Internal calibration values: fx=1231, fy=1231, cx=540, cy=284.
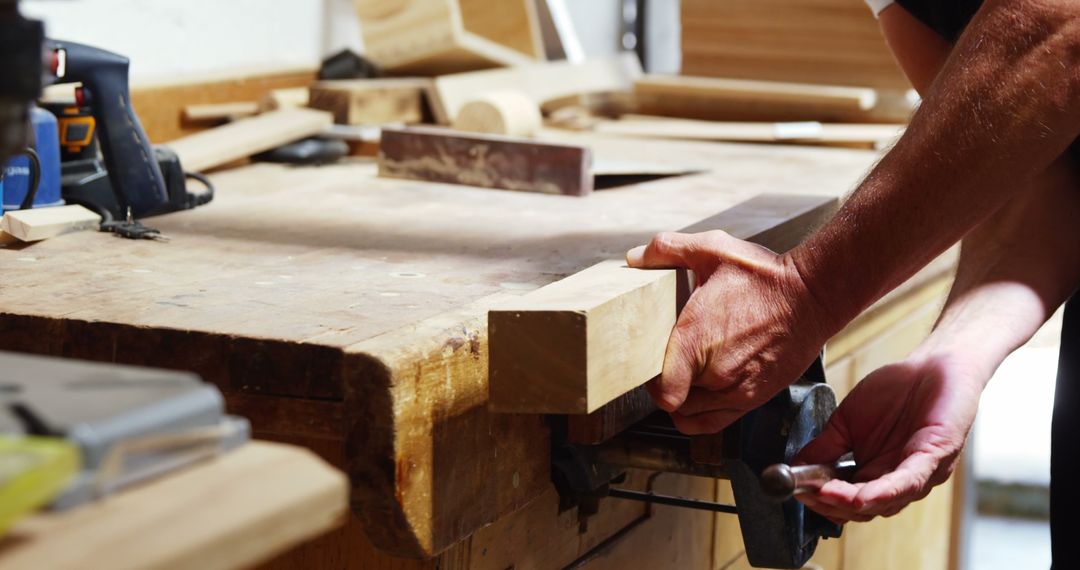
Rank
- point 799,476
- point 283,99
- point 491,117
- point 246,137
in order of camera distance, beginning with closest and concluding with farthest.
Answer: point 799,476
point 246,137
point 491,117
point 283,99

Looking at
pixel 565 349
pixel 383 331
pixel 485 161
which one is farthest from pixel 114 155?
pixel 565 349

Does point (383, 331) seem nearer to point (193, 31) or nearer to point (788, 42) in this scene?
point (193, 31)

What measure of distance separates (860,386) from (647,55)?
109 inches

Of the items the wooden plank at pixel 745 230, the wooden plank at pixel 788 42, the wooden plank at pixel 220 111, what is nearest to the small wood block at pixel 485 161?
the wooden plank at pixel 745 230

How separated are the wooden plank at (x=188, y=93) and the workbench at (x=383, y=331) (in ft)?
1.12

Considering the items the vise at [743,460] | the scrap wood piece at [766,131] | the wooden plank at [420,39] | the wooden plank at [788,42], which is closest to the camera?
Answer: the vise at [743,460]

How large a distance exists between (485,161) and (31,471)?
4.03ft

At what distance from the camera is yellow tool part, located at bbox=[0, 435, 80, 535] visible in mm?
443

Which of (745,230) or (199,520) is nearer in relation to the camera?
(199,520)

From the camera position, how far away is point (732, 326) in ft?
3.16

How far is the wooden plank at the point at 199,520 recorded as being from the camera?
44 centimetres

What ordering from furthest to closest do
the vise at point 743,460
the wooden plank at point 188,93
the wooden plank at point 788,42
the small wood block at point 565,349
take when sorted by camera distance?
the wooden plank at point 788,42
the wooden plank at point 188,93
the vise at point 743,460
the small wood block at point 565,349

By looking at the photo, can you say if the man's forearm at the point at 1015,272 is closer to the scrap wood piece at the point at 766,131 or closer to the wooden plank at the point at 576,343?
the wooden plank at the point at 576,343

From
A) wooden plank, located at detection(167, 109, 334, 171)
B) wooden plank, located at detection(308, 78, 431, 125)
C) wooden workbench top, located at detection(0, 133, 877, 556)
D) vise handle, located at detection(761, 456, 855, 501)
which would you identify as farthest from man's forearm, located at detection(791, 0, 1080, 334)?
wooden plank, located at detection(308, 78, 431, 125)
